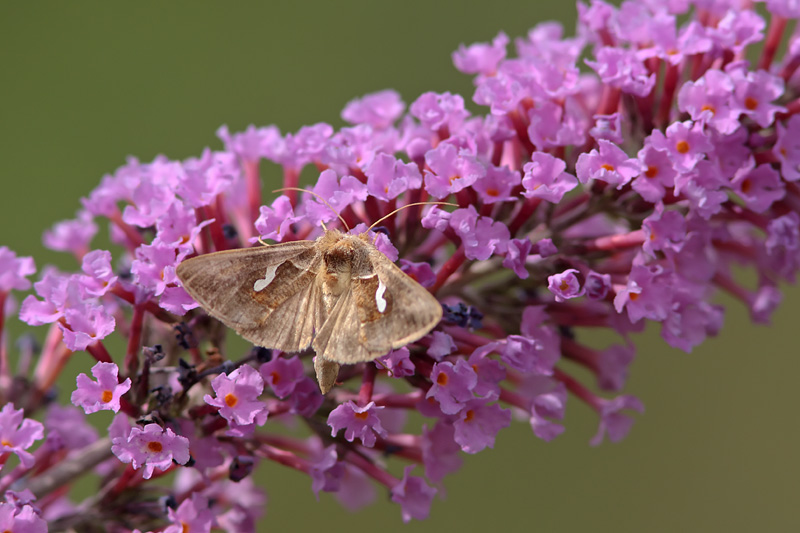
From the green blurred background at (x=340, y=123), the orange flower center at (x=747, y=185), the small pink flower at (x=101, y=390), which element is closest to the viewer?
the small pink flower at (x=101, y=390)

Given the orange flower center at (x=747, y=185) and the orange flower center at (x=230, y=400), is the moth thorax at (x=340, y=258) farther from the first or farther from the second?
the orange flower center at (x=747, y=185)

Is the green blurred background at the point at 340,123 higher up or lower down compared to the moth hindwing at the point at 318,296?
lower down

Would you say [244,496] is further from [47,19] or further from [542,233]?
[47,19]

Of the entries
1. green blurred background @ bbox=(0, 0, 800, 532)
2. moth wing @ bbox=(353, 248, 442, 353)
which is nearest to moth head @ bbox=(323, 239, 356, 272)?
moth wing @ bbox=(353, 248, 442, 353)

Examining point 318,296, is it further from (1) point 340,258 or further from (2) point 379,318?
(2) point 379,318

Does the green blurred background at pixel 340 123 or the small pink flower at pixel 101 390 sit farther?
the green blurred background at pixel 340 123

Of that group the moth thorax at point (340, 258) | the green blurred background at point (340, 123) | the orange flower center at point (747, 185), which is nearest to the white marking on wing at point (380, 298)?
the moth thorax at point (340, 258)

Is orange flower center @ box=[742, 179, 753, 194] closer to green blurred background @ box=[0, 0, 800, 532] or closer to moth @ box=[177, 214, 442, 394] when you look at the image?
moth @ box=[177, 214, 442, 394]

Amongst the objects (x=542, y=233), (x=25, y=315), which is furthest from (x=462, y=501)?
(x=25, y=315)
